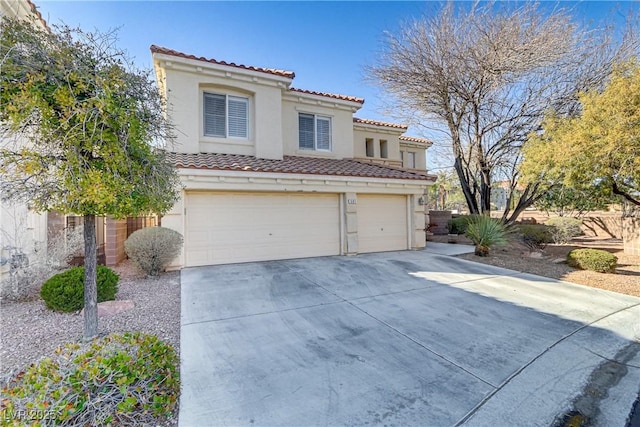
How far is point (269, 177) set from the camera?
9500 mm

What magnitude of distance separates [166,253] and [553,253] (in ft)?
51.6

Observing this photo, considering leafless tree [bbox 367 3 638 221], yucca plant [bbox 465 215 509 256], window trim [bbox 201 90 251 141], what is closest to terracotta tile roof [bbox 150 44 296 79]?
window trim [bbox 201 90 251 141]

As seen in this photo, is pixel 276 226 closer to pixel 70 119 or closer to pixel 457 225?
pixel 70 119

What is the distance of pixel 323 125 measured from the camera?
13.3 metres

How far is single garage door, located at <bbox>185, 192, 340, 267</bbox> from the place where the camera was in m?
8.98

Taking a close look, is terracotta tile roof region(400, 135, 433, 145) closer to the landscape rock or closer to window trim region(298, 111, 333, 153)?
window trim region(298, 111, 333, 153)

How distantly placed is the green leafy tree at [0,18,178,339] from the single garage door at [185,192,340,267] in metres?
5.27

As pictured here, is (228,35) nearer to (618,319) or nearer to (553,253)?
(618,319)

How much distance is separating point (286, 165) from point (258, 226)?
237 cm

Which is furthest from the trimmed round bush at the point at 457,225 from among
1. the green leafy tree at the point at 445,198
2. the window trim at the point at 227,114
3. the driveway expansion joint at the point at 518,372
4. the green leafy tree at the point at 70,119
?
the green leafy tree at the point at 70,119

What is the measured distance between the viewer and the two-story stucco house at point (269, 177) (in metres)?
9.07

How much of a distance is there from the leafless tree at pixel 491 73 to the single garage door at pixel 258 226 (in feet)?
27.5

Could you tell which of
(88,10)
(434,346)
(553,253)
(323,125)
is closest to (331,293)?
(434,346)

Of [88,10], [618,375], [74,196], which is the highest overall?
[88,10]
